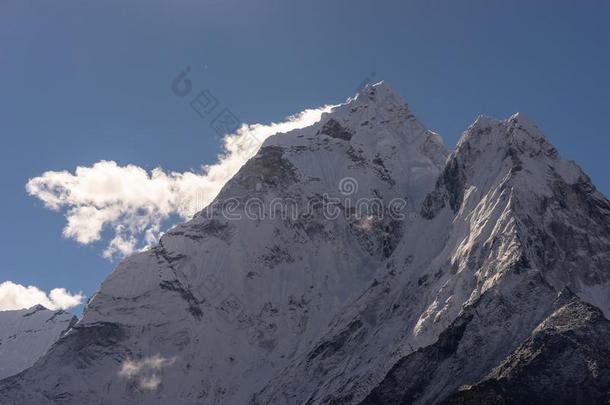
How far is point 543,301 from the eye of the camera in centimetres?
16912

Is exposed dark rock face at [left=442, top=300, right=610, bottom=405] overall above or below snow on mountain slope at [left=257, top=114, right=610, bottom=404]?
below

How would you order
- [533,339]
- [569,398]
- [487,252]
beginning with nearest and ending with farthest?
1. [569,398]
2. [533,339]
3. [487,252]

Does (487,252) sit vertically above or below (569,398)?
above

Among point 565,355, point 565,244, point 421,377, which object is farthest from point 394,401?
point 565,244

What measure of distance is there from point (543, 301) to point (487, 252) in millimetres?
20484

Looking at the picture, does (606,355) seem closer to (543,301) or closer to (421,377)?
(543,301)

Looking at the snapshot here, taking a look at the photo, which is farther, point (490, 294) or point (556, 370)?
point (490, 294)

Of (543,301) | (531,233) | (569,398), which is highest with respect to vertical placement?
(531,233)

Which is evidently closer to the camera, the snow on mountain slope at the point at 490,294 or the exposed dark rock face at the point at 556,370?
the exposed dark rock face at the point at 556,370

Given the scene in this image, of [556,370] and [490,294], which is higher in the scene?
[490,294]

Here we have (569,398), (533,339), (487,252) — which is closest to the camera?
(569,398)

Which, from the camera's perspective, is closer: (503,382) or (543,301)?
(503,382)

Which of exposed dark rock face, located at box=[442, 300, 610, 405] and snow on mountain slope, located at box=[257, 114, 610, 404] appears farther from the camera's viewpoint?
snow on mountain slope, located at box=[257, 114, 610, 404]

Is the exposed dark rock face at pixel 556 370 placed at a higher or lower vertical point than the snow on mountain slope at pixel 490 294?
lower
